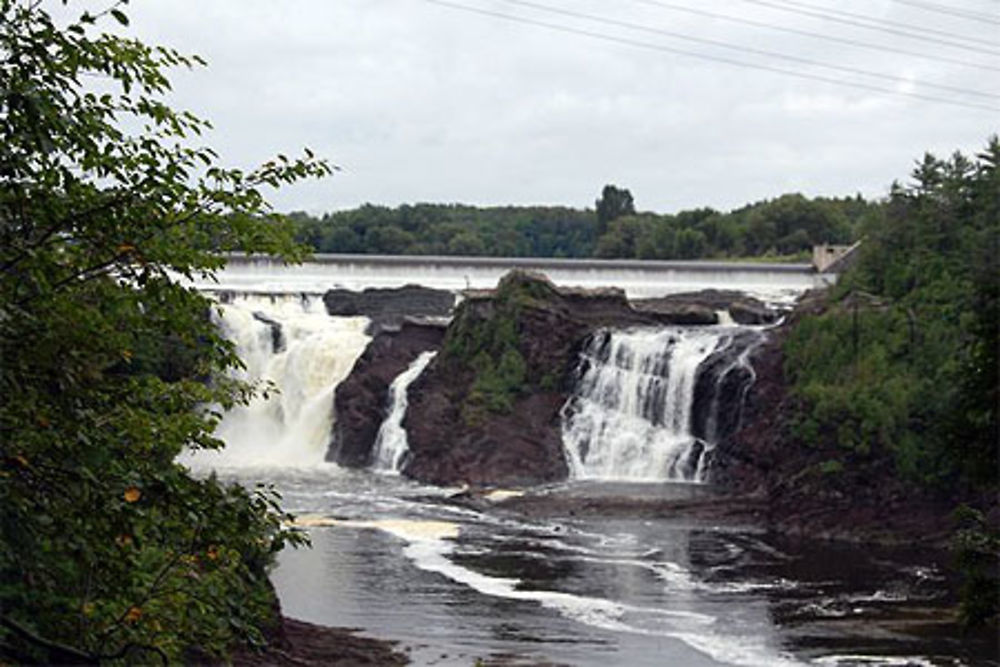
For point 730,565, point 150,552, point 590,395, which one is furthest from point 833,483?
point 150,552

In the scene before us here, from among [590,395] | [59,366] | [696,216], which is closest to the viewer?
[59,366]

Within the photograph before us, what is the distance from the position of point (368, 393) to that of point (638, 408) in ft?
39.2

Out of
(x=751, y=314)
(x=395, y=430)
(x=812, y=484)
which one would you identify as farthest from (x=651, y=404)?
(x=395, y=430)

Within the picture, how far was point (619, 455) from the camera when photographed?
60406 millimetres

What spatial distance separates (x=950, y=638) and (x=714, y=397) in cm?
2764

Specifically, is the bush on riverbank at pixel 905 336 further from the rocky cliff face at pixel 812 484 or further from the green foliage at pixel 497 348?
the green foliage at pixel 497 348

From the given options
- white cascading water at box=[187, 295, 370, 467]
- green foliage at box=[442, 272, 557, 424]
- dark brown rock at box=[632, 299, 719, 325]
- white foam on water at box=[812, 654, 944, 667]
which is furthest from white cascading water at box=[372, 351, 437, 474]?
white foam on water at box=[812, 654, 944, 667]

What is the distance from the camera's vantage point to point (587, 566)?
42.2 metres

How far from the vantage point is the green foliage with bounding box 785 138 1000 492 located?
50750 millimetres

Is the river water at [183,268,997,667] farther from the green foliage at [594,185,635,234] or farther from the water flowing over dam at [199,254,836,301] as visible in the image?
the green foliage at [594,185,635,234]

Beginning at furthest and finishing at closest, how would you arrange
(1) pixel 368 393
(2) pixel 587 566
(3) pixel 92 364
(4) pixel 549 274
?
(4) pixel 549 274 < (1) pixel 368 393 < (2) pixel 587 566 < (3) pixel 92 364

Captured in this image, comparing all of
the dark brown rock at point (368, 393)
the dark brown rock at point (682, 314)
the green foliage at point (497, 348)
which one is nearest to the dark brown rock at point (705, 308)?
the dark brown rock at point (682, 314)

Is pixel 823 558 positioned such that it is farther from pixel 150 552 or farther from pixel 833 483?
pixel 150 552

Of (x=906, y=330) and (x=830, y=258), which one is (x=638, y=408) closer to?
(x=906, y=330)
